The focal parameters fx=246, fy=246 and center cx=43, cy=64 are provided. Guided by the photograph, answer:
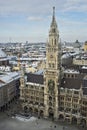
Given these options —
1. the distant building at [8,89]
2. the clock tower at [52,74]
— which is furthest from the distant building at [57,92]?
the distant building at [8,89]

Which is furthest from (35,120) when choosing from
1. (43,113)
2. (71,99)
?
(71,99)

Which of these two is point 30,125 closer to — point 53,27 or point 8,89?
point 8,89

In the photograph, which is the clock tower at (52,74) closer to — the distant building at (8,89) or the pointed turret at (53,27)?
the pointed turret at (53,27)

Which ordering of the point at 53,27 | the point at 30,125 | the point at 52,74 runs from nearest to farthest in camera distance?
the point at 30,125, the point at 53,27, the point at 52,74

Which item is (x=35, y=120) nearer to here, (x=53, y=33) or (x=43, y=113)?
(x=43, y=113)

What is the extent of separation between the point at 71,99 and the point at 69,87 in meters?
5.57

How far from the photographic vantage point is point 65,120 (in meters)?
111

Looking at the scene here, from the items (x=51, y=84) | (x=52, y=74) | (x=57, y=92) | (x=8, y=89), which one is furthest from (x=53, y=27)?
(x=8, y=89)

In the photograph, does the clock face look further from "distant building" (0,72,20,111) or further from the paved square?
"distant building" (0,72,20,111)

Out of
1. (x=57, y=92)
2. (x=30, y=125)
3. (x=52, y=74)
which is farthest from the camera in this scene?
(x=52, y=74)

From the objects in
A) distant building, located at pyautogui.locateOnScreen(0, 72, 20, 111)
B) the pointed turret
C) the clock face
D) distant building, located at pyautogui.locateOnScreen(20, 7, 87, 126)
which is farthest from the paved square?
the pointed turret

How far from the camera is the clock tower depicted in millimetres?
112188

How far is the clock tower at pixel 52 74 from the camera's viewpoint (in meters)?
112

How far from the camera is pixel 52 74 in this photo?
11375 centimetres
